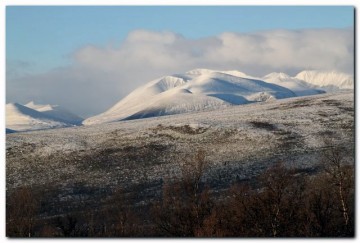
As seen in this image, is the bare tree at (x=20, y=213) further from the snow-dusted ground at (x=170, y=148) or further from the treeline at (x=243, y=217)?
the snow-dusted ground at (x=170, y=148)

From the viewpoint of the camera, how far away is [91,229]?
32.7 meters

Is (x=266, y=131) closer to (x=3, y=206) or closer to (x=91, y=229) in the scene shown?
(x=91, y=229)

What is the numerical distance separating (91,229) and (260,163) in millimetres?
21195

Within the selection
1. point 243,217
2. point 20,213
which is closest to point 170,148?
point 20,213

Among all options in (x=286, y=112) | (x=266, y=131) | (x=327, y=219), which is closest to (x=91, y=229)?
(x=327, y=219)

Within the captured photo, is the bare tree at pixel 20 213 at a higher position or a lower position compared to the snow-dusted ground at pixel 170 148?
lower

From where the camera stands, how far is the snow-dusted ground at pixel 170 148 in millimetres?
47125

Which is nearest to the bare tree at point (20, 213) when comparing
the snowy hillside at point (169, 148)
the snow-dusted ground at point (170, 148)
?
the snow-dusted ground at point (170, 148)

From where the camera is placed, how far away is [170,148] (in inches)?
2136

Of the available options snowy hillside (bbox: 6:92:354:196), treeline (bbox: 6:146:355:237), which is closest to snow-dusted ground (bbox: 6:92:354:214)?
snowy hillside (bbox: 6:92:354:196)

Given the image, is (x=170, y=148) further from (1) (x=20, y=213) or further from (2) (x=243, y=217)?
(2) (x=243, y=217)

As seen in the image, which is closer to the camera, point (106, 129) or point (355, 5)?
point (355, 5)

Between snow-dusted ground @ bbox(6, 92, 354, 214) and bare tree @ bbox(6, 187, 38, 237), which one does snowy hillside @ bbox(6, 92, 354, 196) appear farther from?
bare tree @ bbox(6, 187, 38, 237)

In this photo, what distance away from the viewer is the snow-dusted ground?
1855 inches
